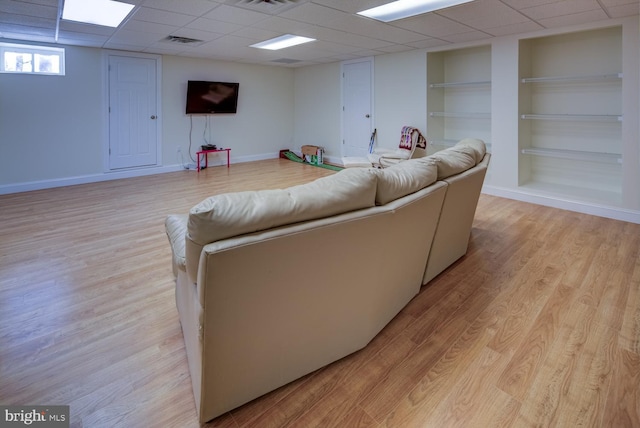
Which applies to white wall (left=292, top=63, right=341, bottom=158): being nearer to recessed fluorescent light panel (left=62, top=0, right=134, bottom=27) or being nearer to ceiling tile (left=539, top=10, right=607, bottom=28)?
ceiling tile (left=539, top=10, right=607, bottom=28)

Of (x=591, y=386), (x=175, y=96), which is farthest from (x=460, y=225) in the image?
(x=175, y=96)

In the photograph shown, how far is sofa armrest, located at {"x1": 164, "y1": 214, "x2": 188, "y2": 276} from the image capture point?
5.04 feet

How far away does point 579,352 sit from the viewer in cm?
184

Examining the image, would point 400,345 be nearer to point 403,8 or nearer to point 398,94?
point 403,8

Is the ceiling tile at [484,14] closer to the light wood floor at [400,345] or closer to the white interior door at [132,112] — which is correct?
the light wood floor at [400,345]

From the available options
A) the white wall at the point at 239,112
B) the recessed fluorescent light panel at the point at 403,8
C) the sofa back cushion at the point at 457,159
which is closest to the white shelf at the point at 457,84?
the recessed fluorescent light panel at the point at 403,8

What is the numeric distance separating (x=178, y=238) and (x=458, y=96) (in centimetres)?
589

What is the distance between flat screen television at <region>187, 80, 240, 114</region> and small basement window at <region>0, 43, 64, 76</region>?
2.12 m

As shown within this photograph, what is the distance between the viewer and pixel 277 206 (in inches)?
51.5

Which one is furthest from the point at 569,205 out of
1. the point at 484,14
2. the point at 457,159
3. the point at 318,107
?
the point at 318,107

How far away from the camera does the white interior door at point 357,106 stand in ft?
23.8

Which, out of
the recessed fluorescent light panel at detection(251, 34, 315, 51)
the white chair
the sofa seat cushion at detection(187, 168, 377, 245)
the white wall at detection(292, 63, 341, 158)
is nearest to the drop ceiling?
the recessed fluorescent light panel at detection(251, 34, 315, 51)

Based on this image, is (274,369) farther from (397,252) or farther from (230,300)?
(397,252)

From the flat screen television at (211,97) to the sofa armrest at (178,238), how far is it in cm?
595
